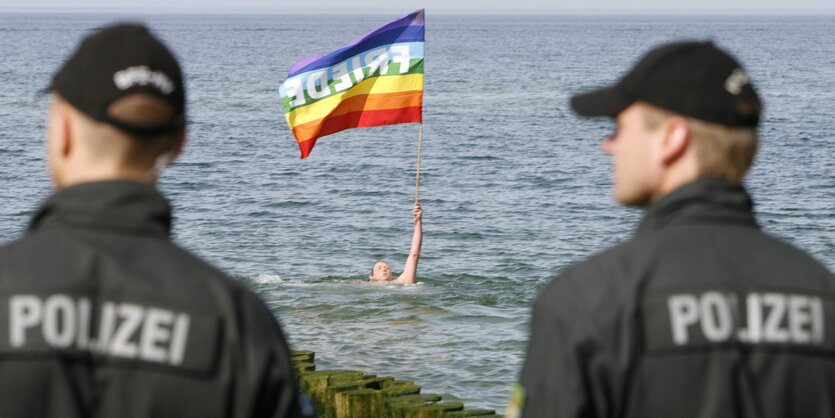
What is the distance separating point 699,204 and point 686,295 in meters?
0.27

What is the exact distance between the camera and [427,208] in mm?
36094

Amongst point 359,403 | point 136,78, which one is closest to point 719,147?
point 136,78

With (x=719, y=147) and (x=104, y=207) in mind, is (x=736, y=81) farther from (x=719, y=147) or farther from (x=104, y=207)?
(x=104, y=207)

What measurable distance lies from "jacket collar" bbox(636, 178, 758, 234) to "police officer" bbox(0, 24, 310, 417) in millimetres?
1074

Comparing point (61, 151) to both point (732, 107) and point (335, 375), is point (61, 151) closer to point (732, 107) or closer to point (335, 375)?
point (732, 107)

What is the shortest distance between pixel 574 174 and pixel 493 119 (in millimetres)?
20788

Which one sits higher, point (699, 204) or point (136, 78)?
point (136, 78)

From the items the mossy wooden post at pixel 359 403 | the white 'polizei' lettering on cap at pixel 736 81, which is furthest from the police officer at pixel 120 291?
the mossy wooden post at pixel 359 403

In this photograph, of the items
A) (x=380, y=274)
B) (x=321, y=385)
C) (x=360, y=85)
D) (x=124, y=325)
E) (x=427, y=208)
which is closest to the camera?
(x=124, y=325)

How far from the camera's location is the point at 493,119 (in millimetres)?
65062

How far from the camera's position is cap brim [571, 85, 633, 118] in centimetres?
395

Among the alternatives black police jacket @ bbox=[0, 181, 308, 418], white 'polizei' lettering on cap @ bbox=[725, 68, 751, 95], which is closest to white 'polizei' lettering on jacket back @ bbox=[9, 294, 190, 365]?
black police jacket @ bbox=[0, 181, 308, 418]

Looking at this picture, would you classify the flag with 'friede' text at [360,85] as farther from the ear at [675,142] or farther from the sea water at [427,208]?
the ear at [675,142]

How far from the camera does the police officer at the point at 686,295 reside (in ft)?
12.0
